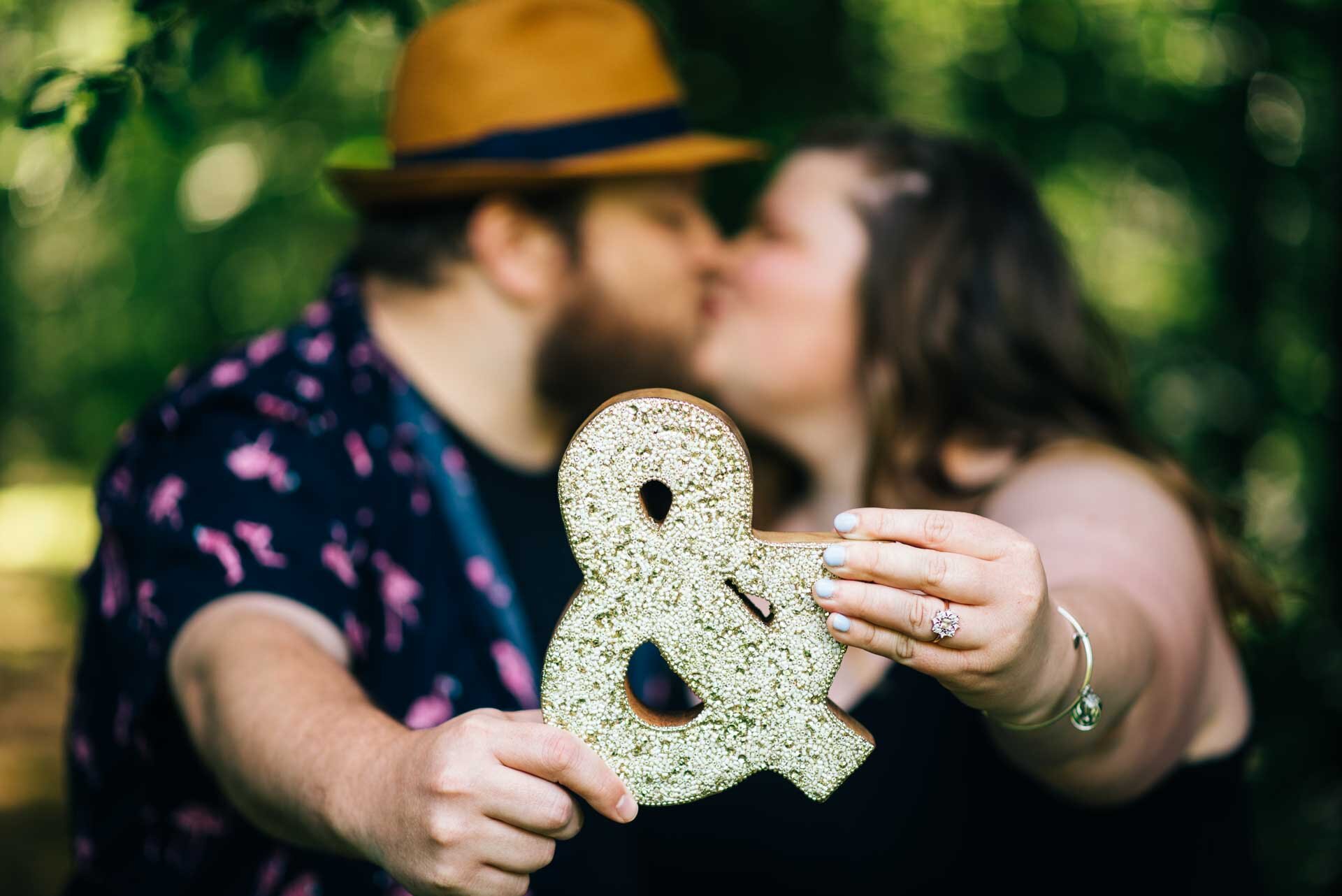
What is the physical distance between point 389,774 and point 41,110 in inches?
47.9

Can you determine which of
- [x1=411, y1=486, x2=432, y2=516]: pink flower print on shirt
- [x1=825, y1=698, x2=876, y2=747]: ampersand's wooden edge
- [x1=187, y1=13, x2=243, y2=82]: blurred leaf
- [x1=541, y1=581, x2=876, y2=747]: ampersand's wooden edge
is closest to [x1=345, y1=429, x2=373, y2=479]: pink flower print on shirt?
[x1=411, y1=486, x2=432, y2=516]: pink flower print on shirt

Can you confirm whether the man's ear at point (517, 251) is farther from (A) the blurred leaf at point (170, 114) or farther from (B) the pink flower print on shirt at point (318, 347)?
(A) the blurred leaf at point (170, 114)

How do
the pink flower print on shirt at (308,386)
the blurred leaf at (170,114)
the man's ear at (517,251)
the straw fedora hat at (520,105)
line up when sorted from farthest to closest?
1. the man's ear at (517,251)
2. the straw fedora hat at (520,105)
3. the pink flower print on shirt at (308,386)
4. the blurred leaf at (170,114)

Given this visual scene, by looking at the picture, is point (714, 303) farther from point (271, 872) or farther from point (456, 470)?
point (271, 872)

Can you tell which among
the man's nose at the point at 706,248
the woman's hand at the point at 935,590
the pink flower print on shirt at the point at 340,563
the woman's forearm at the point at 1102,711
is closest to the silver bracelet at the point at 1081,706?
the woman's forearm at the point at 1102,711

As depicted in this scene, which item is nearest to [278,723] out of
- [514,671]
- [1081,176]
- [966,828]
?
[514,671]

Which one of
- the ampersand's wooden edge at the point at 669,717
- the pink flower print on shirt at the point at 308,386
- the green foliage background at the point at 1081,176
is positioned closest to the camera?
the ampersand's wooden edge at the point at 669,717

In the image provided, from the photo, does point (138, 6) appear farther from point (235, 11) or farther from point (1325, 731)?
point (1325, 731)

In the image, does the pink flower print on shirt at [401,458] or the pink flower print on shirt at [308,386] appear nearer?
the pink flower print on shirt at [308,386]

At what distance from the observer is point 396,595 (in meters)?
2.00

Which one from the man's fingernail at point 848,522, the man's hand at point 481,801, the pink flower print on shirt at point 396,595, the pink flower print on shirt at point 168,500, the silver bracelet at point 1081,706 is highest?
the man's fingernail at point 848,522

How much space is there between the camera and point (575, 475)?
3.74 ft

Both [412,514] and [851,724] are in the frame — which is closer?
[851,724]

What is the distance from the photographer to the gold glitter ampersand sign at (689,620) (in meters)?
1.13
